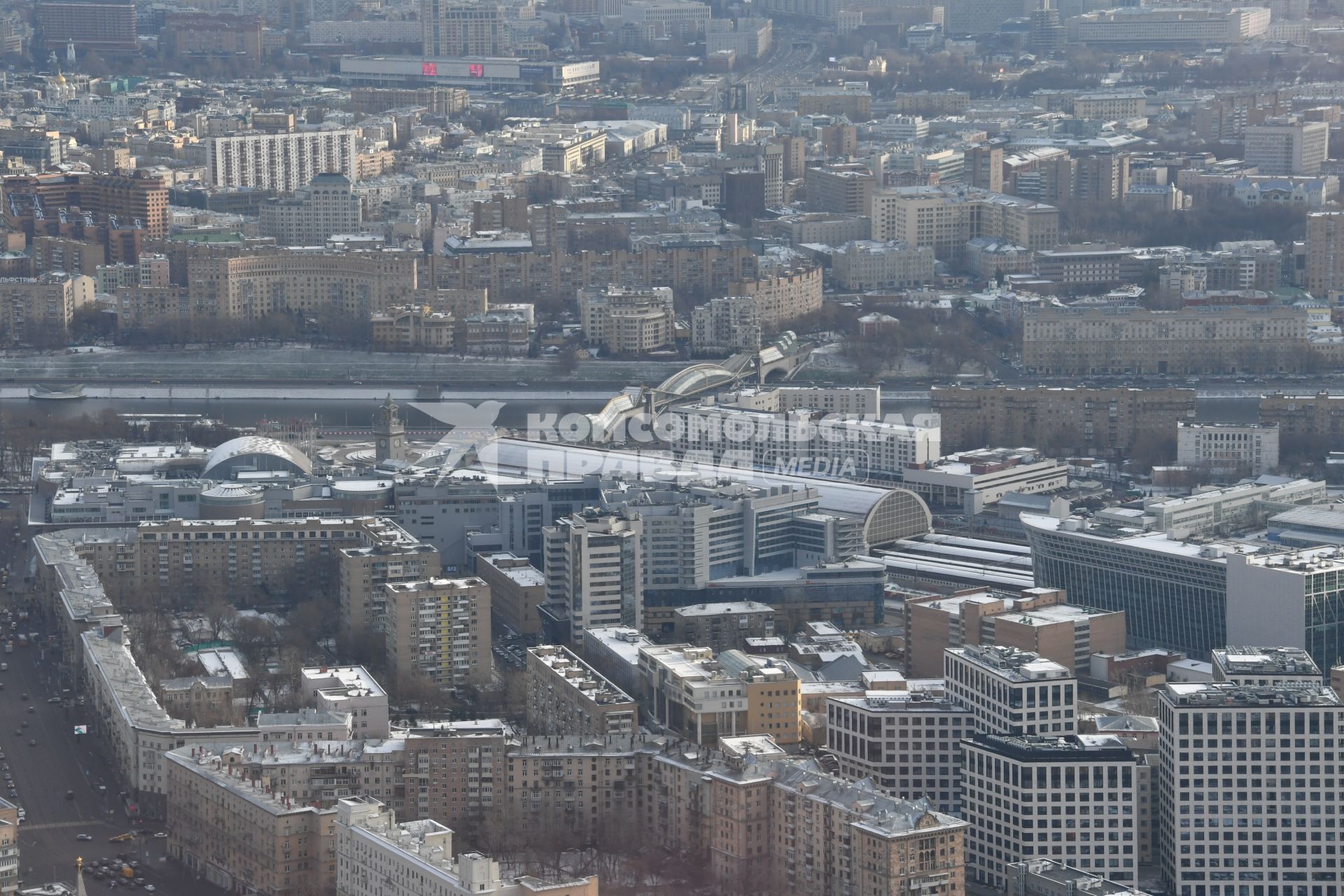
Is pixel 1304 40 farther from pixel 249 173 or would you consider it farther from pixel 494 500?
pixel 494 500

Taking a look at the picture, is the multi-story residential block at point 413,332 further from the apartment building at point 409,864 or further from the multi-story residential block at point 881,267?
the apartment building at point 409,864

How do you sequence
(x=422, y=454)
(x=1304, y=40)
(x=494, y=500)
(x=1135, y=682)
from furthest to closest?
(x=1304, y=40) < (x=422, y=454) < (x=494, y=500) < (x=1135, y=682)

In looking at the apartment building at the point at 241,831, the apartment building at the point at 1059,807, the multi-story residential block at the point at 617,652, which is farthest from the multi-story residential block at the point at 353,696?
the apartment building at the point at 1059,807

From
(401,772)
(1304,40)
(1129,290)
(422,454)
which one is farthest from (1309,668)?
(1304,40)

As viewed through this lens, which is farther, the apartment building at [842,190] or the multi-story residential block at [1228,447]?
the apartment building at [842,190]

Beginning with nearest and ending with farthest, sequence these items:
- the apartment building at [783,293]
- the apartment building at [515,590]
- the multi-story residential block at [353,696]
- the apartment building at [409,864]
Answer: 1. the apartment building at [409,864]
2. the multi-story residential block at [353,696]
3. the apartment building at [515,590]
4. the apartment building at [783,293]

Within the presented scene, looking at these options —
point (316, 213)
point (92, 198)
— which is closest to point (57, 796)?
point (316, 213)

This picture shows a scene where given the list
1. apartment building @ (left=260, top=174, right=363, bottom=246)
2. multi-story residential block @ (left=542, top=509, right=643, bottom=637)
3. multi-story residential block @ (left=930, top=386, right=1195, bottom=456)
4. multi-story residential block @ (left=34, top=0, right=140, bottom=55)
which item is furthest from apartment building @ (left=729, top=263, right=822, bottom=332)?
multi-story residential block @ (left=34, top=0, right=140, bottom=55)
